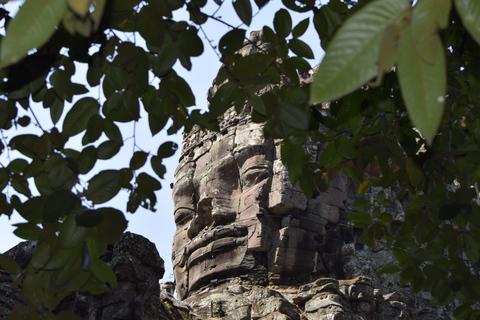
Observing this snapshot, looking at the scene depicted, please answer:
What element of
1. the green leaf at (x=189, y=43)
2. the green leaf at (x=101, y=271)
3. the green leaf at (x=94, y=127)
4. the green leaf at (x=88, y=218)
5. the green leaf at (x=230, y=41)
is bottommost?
the green leaf at (x=101, y=271)

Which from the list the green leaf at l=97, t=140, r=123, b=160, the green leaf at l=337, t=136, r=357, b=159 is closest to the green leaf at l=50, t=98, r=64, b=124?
the green leaf at l=97, t=140, r=123, b=160

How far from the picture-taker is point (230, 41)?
10.5 feet

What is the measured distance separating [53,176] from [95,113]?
564mm

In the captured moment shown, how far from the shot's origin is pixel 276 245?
13.3 metres

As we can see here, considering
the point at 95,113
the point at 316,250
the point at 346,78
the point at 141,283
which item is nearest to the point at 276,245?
the point at 316,250

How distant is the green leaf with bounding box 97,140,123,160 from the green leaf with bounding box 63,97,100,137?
0.25 m

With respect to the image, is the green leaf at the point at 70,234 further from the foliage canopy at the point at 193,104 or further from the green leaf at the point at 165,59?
the green leaf at the point at 165,59

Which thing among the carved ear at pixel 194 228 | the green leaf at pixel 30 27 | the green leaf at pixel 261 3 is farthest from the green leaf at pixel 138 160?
the carved ear at pixel 194 228

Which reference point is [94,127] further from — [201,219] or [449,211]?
[201,219]

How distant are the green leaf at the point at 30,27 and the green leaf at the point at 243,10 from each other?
2179mm

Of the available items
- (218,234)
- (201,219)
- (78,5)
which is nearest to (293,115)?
(78,5)

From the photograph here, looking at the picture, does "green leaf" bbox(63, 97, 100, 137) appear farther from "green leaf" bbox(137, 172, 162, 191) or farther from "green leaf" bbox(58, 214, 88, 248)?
"green leaf" bbox(58, 214, 88, 248)

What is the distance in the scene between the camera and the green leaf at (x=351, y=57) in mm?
1125

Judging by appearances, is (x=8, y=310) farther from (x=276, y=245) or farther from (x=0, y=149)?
(x=276, y=245)
